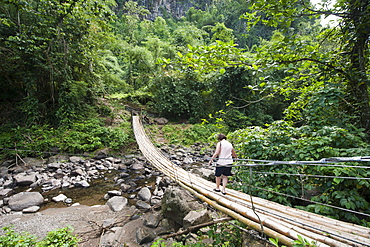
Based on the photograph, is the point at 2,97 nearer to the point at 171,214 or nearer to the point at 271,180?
the point at 171,214

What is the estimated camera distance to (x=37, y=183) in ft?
13.3

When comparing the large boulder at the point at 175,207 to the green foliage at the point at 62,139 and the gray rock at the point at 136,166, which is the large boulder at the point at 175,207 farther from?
the green foliage at the point at 62,139

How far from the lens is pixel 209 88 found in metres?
9.13

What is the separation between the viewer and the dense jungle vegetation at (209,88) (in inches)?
69.3

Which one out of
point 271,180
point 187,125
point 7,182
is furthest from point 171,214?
point 187,125

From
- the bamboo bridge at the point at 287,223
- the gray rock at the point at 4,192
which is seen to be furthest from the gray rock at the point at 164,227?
the gray rock at the point at 4,192

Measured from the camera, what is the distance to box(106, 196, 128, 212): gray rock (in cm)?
314

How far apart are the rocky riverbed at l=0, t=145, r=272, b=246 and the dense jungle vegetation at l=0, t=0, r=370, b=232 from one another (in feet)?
2.11

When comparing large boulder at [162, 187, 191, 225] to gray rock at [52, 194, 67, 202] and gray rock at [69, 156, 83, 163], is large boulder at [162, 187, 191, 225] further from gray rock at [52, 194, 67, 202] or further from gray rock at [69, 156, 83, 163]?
gray rock at [69, 156, 83, 163]

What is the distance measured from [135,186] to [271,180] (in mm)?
3052

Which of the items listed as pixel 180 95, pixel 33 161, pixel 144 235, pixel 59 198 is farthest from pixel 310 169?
pixel 180 95

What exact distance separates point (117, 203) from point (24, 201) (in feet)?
5.59

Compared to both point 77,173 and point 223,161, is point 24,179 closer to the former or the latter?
point 77,173

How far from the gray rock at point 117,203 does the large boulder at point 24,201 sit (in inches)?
52.0
